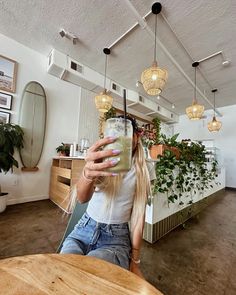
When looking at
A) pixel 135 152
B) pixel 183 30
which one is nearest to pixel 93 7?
pixel 183 30

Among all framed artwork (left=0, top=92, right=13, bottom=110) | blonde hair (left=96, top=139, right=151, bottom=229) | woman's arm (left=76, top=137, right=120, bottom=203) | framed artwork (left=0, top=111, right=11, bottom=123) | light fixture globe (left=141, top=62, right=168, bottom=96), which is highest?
light fixture globe (left=141, top=62, right=168, bottom=96)

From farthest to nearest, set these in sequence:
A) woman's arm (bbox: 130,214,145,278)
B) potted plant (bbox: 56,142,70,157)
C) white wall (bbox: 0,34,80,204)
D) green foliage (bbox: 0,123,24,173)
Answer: potted plant (bbox: 56,142,70,157) → white wall (bbox: 0,34,80,204) → green foliage (bbox: 0,123,24,173) → woman's arm (bbox: 130,214,145,278)

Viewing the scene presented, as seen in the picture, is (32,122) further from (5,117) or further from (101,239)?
(101,239)

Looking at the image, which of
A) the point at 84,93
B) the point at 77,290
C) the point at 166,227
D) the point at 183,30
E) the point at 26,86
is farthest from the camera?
the point at 84,93

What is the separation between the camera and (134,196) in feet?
2.82

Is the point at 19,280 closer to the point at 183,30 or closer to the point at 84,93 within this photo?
the point at 183,30

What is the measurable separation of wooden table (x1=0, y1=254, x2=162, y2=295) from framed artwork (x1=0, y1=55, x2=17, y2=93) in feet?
11.8

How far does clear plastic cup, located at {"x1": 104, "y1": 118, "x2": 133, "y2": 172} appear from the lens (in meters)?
0.51

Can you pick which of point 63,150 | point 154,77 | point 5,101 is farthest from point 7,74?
point 154,77

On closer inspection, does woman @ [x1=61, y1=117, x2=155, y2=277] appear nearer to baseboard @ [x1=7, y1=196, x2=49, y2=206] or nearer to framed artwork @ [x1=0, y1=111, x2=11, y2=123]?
baseboard @ [x1=7, y1=196, x2=49, y2=206]

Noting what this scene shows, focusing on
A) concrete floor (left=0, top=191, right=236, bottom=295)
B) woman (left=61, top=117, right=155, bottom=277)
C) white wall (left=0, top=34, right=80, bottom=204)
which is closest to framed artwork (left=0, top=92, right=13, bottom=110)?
white wall (left=0, top=34, right=80, bottom=204)

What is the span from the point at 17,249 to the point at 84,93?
3.88 meters

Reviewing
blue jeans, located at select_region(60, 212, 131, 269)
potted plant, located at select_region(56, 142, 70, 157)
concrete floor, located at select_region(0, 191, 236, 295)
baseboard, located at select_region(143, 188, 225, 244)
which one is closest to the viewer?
blue jeans, located at select_region(60, 212, 131, 269)

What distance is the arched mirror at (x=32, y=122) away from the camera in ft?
10.7
